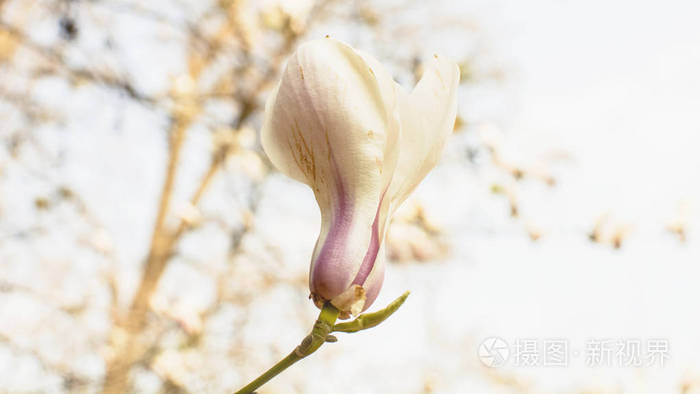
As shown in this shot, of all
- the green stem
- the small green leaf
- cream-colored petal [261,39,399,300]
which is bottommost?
the green stem

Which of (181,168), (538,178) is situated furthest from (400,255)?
(181,168)

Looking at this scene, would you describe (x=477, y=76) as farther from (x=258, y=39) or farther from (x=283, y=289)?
(x=283, y=289)

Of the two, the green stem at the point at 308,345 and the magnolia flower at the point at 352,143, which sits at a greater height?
the magnolia flower at the point at 352,143

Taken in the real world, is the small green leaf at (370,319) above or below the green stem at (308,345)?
above

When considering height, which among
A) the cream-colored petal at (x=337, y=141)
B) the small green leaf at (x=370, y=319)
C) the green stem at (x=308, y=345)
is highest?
the cream-colored petal at (x=337, y=141)

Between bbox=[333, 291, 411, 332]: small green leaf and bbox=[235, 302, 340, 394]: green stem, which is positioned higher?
bbox=[333, 291, 411, 332]: small green leaf

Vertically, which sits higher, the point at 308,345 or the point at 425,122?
the point at 425,122
